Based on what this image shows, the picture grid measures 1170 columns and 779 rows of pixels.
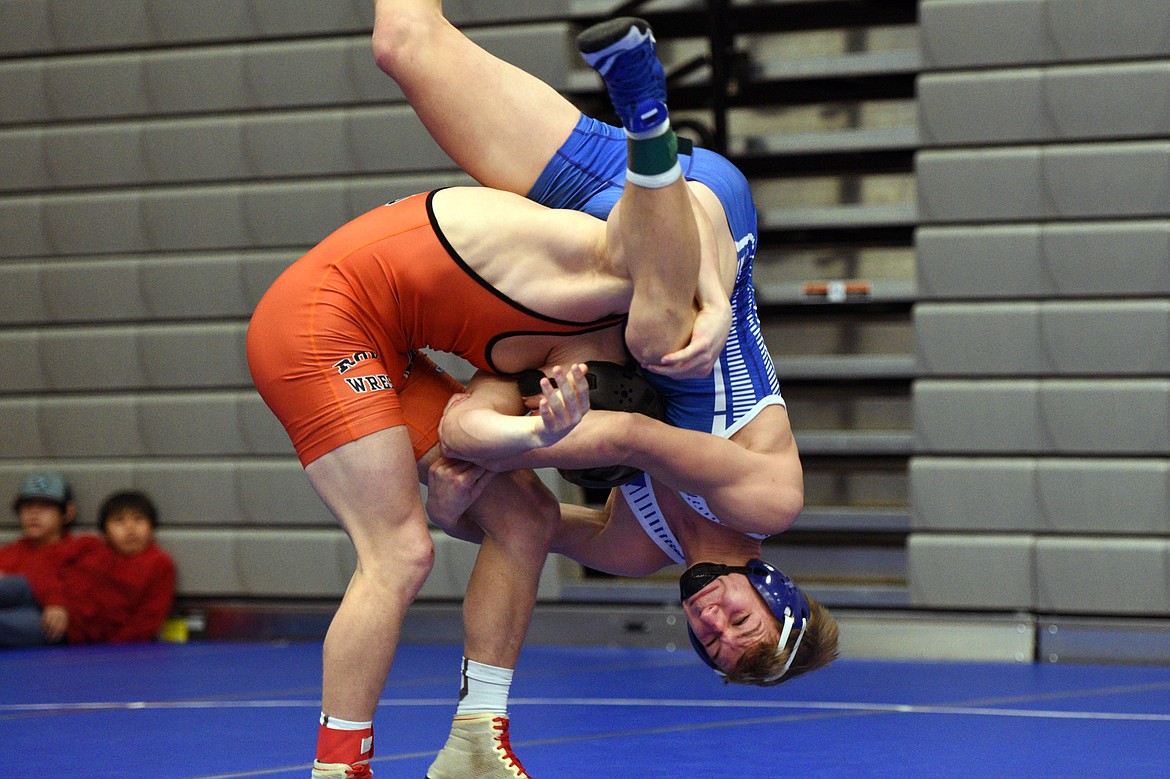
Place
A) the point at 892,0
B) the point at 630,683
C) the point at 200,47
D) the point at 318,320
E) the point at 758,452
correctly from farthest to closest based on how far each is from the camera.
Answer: the point at 200,47 → the point at 892,0 → the point at 630,683 → the point at 758,452 → the point at 318,320

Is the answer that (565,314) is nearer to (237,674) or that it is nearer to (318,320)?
(318,320)

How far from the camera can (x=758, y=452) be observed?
294cm

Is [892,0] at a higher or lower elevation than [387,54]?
higher

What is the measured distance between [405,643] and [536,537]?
2708 mm

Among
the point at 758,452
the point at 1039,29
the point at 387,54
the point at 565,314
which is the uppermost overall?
the point at 1039,29

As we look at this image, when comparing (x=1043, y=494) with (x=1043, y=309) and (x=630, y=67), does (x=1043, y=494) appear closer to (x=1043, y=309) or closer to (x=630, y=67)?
(x=1043, y=309)

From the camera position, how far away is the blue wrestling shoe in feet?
7.84

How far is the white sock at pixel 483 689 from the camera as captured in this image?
3016mm

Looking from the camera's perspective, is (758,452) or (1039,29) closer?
(758,452)

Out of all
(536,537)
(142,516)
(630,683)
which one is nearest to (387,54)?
(536,537)

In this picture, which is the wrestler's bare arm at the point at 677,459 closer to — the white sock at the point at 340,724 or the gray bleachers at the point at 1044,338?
the white sock at the point at 340,724

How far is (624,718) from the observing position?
3.94 m

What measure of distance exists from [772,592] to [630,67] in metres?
1.11

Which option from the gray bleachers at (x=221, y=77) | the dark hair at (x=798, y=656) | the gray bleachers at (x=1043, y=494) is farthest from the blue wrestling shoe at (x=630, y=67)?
the gray bleachers at (x=221, y=77)
